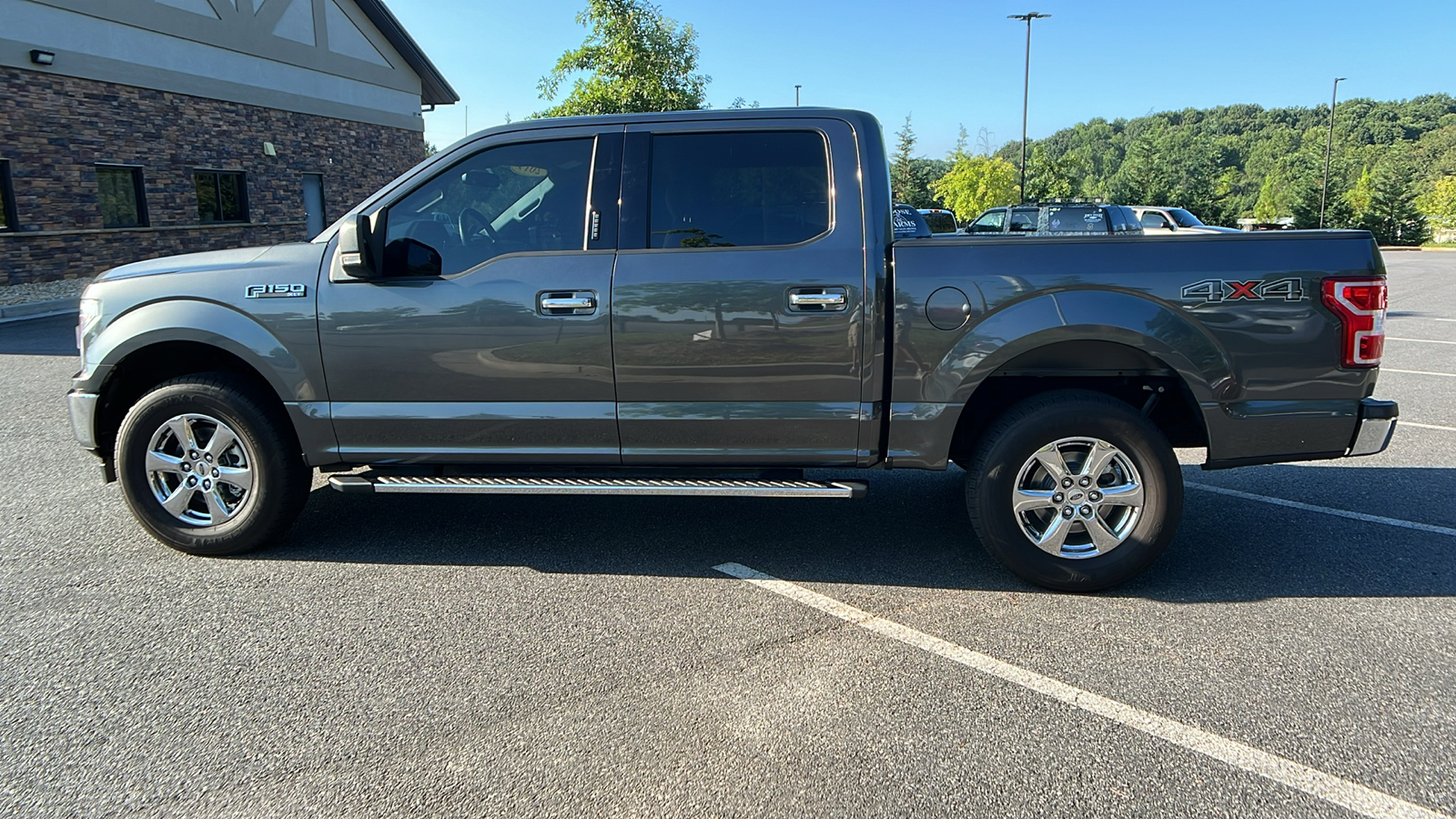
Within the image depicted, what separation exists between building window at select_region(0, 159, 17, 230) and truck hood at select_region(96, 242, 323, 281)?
49.4 ft

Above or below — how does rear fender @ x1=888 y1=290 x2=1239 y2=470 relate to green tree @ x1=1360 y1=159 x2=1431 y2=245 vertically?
below

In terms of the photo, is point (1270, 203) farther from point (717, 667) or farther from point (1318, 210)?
point (717, 667)

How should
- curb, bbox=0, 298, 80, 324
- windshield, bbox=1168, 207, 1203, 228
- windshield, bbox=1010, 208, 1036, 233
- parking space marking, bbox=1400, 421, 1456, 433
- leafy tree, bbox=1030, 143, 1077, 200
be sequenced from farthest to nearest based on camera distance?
leafy tree, bbox=1030, 143, 1077, 200, windshield, bbox=1168, 207, 1203, 228, windshield, bbox=1010, 208, 1036, 233, curb, bbox=0, 298, 80, 324, parking space marking, bbox=1400, 421, 1456, 433

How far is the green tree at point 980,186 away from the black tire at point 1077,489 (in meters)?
45.4

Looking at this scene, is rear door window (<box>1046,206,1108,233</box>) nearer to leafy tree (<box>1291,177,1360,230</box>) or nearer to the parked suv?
the parked suv

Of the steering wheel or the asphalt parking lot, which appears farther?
the steering wheel

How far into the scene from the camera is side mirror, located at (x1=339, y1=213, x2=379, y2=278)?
4.03m

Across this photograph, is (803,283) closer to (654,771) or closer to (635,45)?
(654,771)

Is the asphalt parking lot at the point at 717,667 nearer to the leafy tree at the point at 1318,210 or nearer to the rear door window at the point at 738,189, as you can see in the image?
the rear door window at the point at 738,189

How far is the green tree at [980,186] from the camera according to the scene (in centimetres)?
4688

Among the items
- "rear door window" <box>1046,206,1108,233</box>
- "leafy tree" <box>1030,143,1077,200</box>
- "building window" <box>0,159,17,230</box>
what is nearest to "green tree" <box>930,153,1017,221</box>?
"leafy tree" <box>1030,143,1077,200</box>

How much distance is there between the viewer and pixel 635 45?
78.6ft

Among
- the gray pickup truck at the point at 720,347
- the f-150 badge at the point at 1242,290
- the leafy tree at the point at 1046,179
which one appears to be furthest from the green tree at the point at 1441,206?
the gray pickup truck at the point at 720,347

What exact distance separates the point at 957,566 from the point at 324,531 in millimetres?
3354
